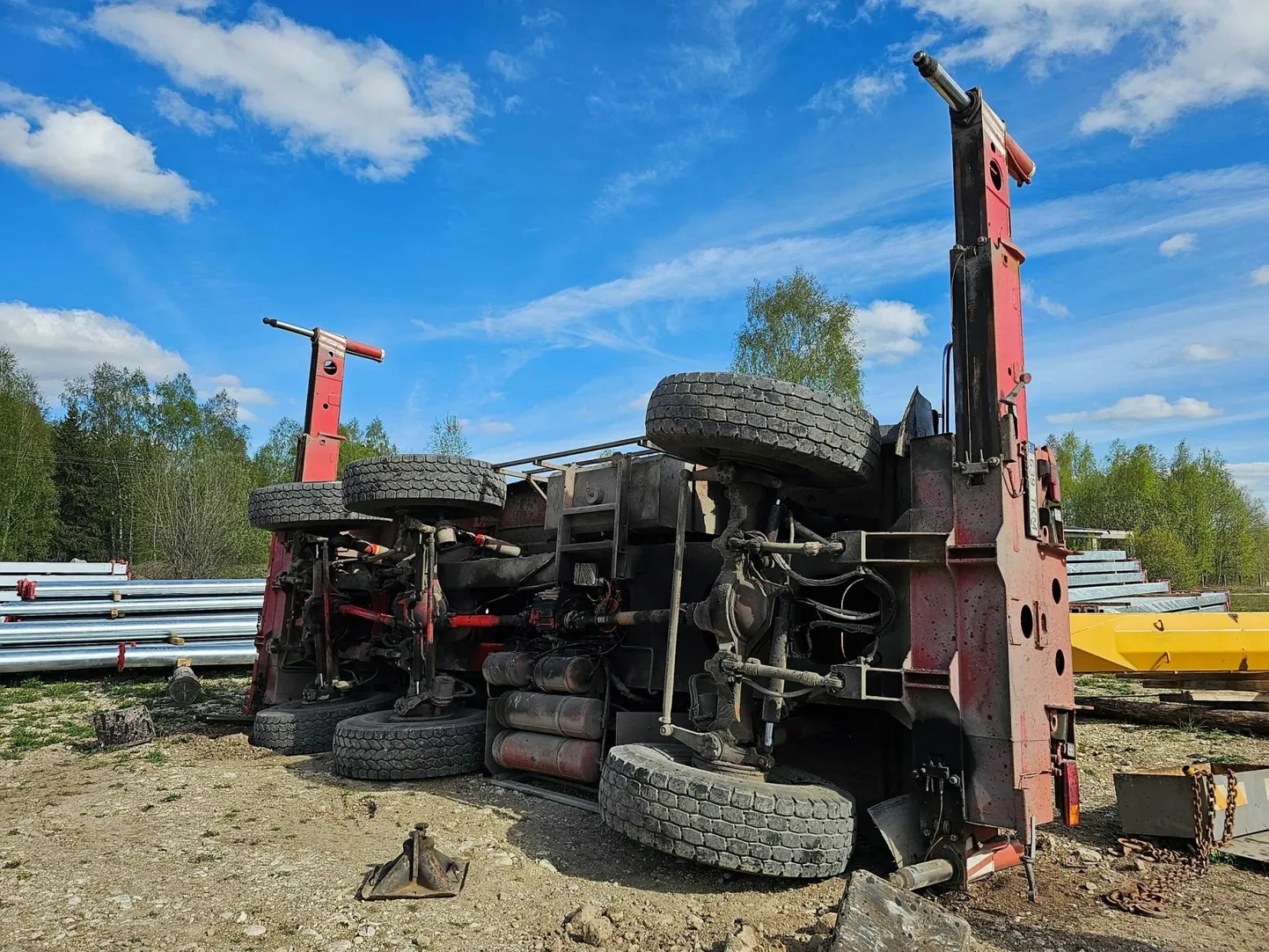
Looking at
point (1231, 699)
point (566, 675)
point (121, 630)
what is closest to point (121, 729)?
point (566, 675)

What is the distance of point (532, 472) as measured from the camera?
23.7 feet

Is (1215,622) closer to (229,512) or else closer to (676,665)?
(676,665)

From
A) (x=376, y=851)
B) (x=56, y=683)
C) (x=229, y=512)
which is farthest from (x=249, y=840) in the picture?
(x=229, y=512)

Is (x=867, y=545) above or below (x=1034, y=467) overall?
below

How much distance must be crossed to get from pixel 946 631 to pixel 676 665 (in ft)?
6.61

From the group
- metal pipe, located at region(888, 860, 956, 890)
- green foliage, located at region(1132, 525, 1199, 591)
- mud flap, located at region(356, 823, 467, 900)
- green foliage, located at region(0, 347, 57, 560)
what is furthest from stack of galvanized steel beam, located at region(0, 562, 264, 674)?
green foliage, located at region(1132, 525, 1199, 591)

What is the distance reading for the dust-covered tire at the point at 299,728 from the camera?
7.31 meters

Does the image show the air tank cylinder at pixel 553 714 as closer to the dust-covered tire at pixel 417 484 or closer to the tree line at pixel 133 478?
the dust-covered tire at pixel 417 484

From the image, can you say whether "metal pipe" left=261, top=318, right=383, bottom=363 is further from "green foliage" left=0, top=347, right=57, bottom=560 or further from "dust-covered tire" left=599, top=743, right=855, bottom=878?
"green foliage" left=0, top=347, right=57, bottom=560

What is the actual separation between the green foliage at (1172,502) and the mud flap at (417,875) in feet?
111

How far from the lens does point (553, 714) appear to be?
585 cm

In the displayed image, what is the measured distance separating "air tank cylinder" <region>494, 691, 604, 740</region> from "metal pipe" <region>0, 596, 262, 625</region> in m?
9.26

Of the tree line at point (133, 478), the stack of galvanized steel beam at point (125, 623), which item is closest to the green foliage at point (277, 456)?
the tree line at point (133, 478)

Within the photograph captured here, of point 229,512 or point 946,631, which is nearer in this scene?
point 946,631
